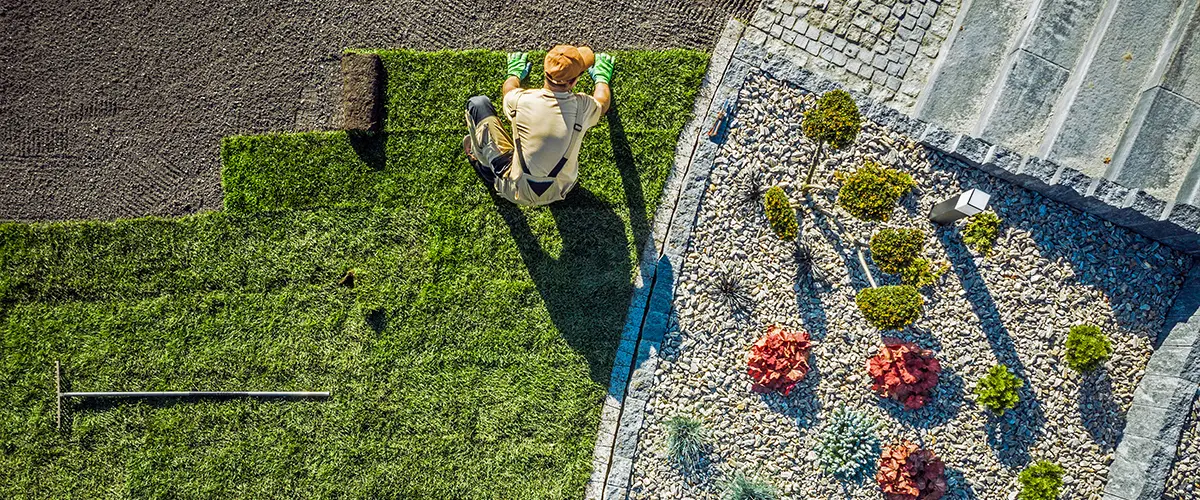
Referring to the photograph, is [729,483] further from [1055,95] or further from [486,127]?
[1055,95]

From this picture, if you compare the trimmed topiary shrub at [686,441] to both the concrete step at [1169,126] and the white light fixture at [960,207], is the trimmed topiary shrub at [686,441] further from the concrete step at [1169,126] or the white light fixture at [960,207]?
the concrete step at [1169,126]

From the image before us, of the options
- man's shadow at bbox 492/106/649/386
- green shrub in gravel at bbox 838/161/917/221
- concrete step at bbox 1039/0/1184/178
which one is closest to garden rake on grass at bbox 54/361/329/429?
man's shadow at bbox 492/106/649/386

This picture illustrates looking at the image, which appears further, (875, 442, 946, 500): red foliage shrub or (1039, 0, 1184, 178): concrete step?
(875, 442, 946, 500): red foliage shrub

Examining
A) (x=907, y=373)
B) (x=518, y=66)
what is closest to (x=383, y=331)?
(x=518, y=66)

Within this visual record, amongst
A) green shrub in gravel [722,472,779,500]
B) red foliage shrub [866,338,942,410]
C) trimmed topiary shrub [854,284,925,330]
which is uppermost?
trimmed topiary shrub [854,284,925,330]

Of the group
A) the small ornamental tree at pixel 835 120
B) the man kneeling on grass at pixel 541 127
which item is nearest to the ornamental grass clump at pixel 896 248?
the small ornamental tree at pixel 835 120

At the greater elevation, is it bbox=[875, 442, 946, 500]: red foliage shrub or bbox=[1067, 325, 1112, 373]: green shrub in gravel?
bbox=[1067, 325, 1112, 373]: green shrub in gravel

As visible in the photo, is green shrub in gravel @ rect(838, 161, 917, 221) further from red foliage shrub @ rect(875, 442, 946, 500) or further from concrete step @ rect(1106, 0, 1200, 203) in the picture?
red foliage shrub @ rect(875, 442, 946, 500)
